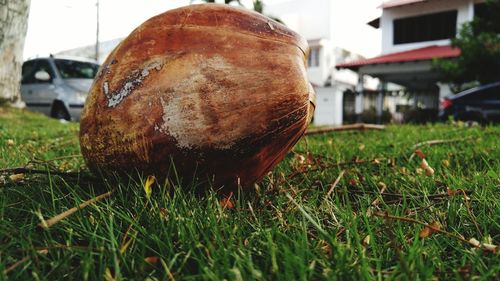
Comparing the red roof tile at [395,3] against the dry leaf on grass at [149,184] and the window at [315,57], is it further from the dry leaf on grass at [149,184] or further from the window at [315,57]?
the dry leaf on grass at [149,184]

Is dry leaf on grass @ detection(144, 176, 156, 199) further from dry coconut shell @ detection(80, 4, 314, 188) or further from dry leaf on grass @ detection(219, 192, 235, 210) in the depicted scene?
dry leaf on grass @ detection(219, 192, 235, 210)

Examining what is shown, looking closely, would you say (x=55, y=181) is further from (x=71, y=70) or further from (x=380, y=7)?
(x=380, y=7)

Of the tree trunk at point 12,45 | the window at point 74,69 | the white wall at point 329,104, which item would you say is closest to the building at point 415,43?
the white wall at point 329,104

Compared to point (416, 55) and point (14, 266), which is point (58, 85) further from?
point (416, 55)

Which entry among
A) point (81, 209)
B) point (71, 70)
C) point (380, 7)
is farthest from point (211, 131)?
point (380, 7)

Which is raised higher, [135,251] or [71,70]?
[71,70]
